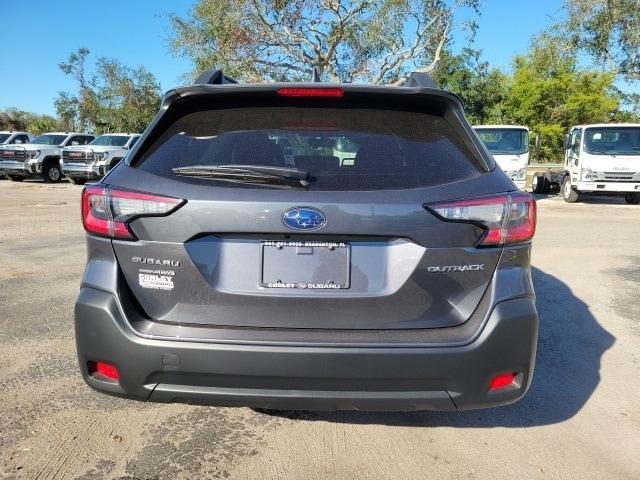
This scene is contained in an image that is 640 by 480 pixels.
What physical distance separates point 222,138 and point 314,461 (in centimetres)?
164

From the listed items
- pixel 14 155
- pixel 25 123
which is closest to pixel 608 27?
pixel 14 155

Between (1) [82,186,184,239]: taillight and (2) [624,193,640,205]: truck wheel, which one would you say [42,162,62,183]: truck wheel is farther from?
(1) [82,186,184,239]: taillight

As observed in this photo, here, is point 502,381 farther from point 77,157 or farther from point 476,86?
point 476,86

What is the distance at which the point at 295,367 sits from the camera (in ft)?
7.49

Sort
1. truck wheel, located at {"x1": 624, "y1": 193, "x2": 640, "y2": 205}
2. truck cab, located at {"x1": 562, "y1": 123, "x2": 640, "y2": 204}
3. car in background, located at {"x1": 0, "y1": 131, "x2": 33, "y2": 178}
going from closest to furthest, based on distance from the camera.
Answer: truck cab, located at {"x1": 562, "y1": 123, "x2": 640, "y2": 204}
truck wheel, located at {"x1": 624, "y1": 193, "x2": 640, "y2": 205}
car in background, located at {"x1": 0, "y1": 131, "x2": 33, "y2": 178}

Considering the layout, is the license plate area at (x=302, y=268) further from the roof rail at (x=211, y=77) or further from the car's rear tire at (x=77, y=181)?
the car's rear tire at (x=77, y=181)

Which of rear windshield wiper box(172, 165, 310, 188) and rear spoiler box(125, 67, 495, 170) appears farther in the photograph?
rear spoiler box(125, 67, 495, 170)

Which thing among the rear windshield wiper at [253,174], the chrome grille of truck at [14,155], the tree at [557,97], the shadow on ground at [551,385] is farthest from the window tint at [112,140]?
the tree at [557,97]

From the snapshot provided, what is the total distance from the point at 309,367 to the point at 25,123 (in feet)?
249

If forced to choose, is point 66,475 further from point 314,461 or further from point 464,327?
point 464,327

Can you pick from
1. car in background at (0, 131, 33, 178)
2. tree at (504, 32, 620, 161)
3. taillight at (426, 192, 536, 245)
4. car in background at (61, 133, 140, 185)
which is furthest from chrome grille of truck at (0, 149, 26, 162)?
tree at (504, 32, 620, 161)

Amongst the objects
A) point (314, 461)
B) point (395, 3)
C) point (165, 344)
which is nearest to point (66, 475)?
point (165, 344)

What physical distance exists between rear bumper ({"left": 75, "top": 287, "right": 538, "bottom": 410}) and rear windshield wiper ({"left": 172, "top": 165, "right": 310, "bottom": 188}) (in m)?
0.66

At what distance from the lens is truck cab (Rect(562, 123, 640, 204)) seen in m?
15.4
